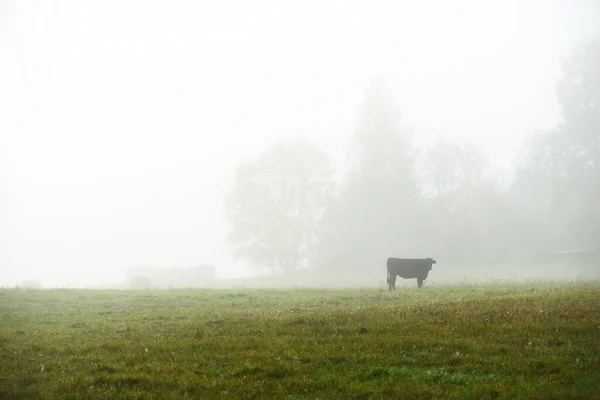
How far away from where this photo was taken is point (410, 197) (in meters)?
78.1

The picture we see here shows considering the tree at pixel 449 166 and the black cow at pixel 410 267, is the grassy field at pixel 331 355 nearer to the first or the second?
the black cow at pixel 410 267

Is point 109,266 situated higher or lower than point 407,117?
lower

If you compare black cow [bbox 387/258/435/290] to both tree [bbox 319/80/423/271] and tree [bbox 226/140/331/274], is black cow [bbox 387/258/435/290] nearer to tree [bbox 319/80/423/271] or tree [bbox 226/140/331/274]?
tree [bbox 319/80/423/271]

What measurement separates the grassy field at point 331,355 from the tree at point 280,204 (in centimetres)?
6052

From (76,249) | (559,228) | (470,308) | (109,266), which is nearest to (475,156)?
(559,228)

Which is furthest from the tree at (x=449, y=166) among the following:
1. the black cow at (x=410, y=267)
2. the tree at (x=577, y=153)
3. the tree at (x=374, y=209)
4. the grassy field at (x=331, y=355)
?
the grassy field at (x=331, y=355)

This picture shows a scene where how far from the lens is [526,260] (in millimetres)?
69000

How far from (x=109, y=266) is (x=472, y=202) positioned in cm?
12376

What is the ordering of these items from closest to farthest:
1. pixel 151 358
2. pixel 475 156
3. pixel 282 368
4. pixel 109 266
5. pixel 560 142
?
pixel 282 368 < pixel 151 358 < pixel 560 142 < pixel 475 156 < pixel 109 266

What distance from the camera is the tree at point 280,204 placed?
81562 mm

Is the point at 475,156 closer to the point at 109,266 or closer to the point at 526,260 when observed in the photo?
the point at 526,260

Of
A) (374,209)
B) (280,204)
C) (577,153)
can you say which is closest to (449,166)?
(374,209)

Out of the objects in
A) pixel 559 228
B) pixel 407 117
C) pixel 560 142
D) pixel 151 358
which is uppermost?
pixel 407 117

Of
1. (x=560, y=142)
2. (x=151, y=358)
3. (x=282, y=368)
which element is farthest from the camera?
(x=560, y=142)
